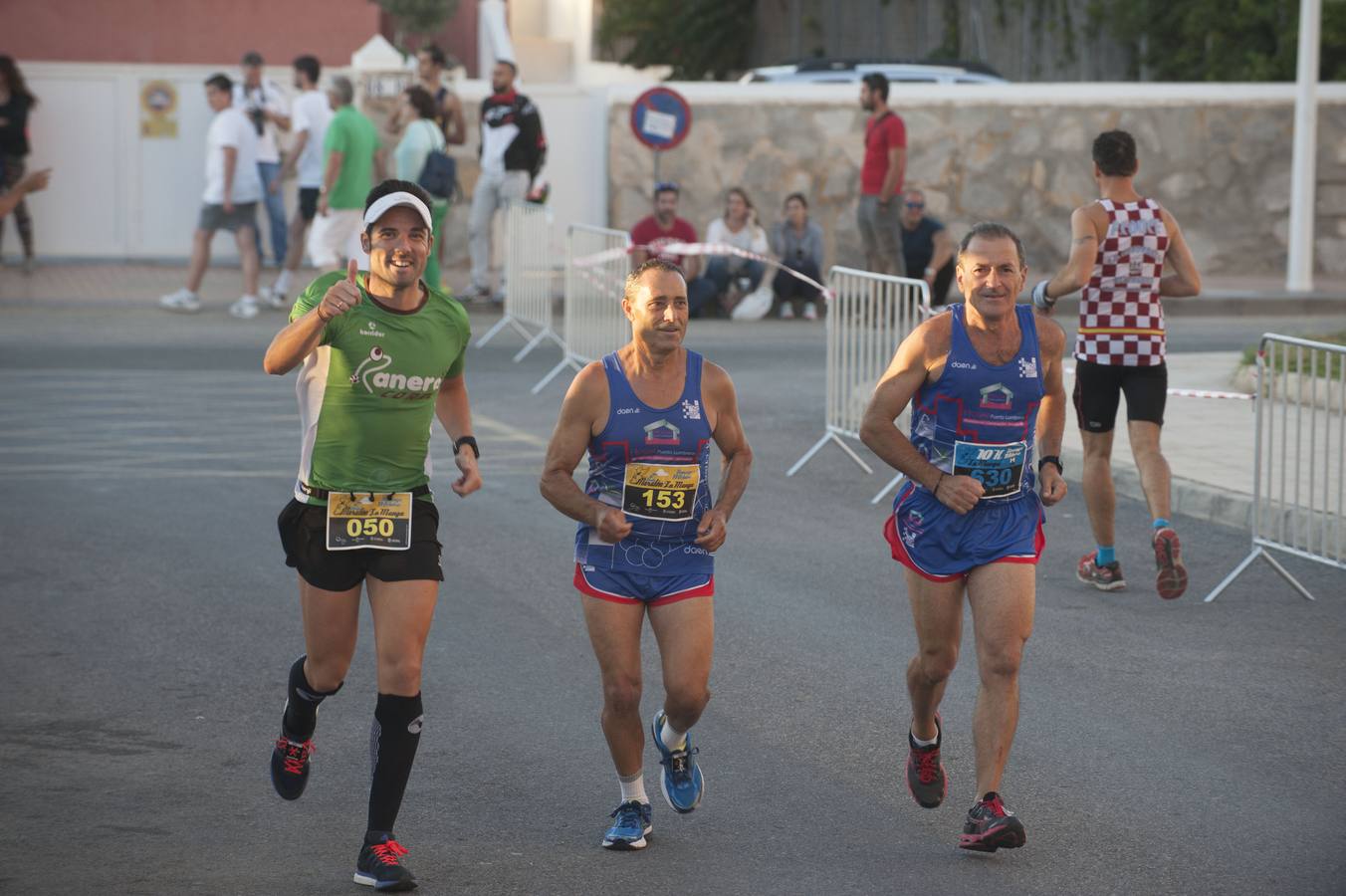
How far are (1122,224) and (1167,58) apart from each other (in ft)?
69.0

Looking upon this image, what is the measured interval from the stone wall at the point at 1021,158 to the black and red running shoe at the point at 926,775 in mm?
18818

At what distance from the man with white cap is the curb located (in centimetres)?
588

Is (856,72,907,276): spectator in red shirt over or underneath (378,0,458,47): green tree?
underneath

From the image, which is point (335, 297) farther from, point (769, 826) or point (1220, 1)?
point (1220, 1)

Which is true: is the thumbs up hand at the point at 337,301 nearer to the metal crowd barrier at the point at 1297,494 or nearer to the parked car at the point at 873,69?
the metal crowd barrier at the point at 1297,494

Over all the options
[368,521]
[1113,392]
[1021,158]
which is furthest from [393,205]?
[1021,158]

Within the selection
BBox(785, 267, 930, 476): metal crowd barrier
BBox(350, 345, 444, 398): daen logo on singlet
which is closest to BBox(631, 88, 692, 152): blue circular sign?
BBox(785, 267, 930, 476): metal crowd barrier

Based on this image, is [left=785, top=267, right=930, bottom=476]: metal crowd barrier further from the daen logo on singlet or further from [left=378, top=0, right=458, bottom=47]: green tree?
[left=378, top=0, right=458, bottom=47]: green tree

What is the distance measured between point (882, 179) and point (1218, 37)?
11033mm

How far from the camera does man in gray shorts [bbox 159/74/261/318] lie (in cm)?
2019

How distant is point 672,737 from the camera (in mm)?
5980

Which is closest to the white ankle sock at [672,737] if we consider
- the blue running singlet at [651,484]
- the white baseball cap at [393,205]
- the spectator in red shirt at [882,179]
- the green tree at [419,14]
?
the blue running singlet at [651,484]

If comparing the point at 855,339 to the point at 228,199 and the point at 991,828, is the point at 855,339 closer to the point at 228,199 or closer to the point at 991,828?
the point at 991,828

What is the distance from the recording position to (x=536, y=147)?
823 inches
